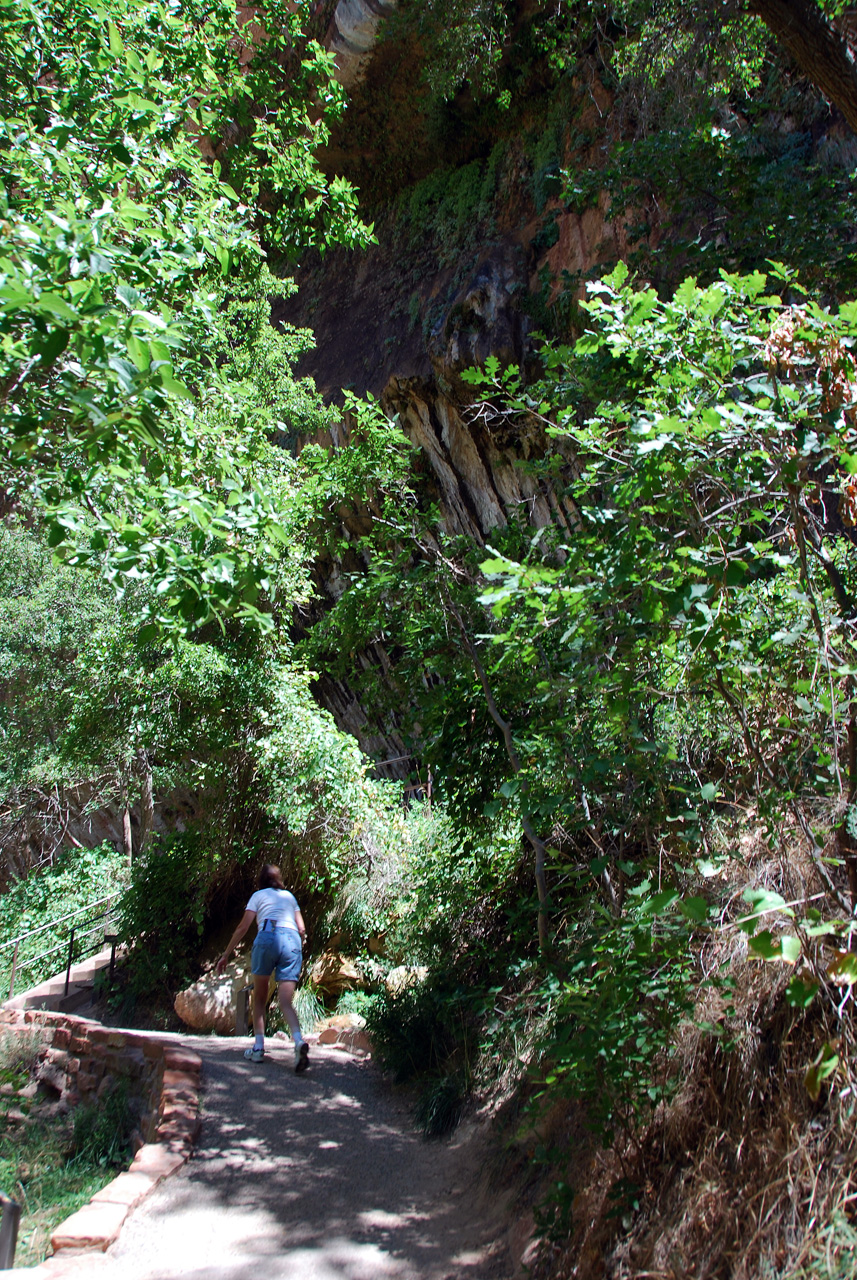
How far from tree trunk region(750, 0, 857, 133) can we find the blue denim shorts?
5.92 metres

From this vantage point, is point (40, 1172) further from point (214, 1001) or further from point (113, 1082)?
point (214, 1001)

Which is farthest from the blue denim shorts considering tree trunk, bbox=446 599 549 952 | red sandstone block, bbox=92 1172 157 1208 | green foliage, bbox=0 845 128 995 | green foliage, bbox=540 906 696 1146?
green foliage, bbox=0 845 128 995

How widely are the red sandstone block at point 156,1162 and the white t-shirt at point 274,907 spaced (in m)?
1.82

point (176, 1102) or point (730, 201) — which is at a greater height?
point (730, 201)

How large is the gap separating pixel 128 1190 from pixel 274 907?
2.33 m

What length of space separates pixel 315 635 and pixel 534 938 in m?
2.78

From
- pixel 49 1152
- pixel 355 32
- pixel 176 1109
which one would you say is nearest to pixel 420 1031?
pixel 176 1109

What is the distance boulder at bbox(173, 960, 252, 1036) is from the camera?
8.03 m

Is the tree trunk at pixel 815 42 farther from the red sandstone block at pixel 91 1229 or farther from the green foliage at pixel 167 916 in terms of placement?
the green foliage at pixel 167 916

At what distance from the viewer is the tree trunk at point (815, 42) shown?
398cm

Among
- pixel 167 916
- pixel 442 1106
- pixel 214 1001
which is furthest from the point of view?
pixel 167 916

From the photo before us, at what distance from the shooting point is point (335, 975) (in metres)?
7.90

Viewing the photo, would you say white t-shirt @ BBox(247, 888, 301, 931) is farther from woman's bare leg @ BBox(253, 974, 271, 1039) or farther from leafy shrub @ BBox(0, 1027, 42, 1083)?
leafy shrub @ BBox(0, 1027, 42, 1083)

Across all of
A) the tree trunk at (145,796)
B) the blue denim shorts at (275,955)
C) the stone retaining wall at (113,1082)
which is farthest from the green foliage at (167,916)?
the blue denim shorts at (275,955)
